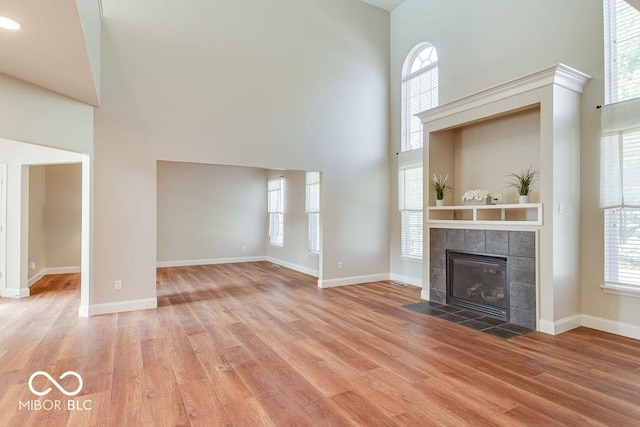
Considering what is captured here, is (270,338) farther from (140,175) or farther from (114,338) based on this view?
(140,175)

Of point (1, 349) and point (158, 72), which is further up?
point (158, 72)

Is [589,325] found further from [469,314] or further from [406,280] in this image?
[406,280]

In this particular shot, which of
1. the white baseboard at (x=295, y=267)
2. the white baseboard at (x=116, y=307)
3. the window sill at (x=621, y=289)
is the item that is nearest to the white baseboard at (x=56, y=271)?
the white baseboard at (x=116, y=307)

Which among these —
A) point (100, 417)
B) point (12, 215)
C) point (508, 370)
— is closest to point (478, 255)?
point (508, 370)

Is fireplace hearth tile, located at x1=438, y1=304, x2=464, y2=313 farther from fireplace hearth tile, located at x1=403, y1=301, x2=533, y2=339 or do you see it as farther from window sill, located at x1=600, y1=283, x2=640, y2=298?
window sill, located at x1=600, y1=283, x2=640, y2=298

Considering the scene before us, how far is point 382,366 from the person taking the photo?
2.93m

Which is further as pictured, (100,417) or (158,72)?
(158,72)

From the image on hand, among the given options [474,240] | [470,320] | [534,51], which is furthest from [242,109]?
[470,320]

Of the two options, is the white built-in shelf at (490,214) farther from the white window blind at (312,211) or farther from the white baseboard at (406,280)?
the white window blind at (312,211)

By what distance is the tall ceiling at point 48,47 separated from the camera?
2157 mm

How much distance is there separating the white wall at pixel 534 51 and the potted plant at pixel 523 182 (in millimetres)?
514

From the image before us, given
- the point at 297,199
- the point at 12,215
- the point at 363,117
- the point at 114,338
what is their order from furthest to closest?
the point at 297,199
the point at 363,117
the point at 12,215
the point at 114,338

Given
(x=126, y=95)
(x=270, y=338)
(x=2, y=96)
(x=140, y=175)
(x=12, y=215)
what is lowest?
(x=270, y=338)

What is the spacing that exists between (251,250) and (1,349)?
6294mm
